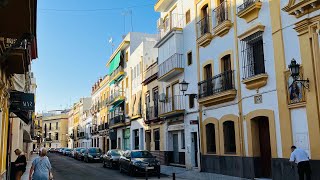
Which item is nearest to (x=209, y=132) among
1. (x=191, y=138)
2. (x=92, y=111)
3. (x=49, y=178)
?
(x=191, y=138)

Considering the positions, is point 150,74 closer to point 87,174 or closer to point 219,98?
point 87,174

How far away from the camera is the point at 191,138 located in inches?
889

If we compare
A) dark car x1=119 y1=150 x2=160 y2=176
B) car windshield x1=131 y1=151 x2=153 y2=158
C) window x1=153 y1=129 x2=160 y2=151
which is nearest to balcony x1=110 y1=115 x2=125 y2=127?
window x1=153 y1=129 x2=160 y2=151

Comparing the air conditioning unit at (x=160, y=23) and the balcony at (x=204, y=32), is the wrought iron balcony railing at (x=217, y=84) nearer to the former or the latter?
the balcony at (x=204, y=32)

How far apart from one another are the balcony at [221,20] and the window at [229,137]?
4630mm

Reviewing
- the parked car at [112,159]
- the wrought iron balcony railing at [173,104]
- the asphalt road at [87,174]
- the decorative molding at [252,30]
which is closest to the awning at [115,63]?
the wrought iron balcony railing at [173,104]

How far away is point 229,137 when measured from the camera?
1853 centimetres

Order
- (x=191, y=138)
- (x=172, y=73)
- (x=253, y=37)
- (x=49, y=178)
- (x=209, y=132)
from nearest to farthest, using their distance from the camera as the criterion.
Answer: (x=49, y=178) < (x=253, y=37) < (x=209, y=132) < (x=191, y=138) < (x=172, y=73)

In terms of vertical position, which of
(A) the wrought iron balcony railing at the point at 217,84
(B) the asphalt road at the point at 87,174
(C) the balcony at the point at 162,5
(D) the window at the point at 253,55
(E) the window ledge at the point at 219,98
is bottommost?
(B) the asphalt road at the point at 87,174

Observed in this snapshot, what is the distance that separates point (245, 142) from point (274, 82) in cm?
347

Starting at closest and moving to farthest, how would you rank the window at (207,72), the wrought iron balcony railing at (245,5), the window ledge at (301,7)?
the window ledge at (301,7), the wrought iron balcony railing at (245,5), the window at (207,72)

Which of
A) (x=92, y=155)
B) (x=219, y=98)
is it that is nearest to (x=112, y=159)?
(x=92, y=155)

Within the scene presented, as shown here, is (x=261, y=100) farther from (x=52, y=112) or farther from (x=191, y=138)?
(x=52, y=112)

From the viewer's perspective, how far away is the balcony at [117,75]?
4056 centimetres
